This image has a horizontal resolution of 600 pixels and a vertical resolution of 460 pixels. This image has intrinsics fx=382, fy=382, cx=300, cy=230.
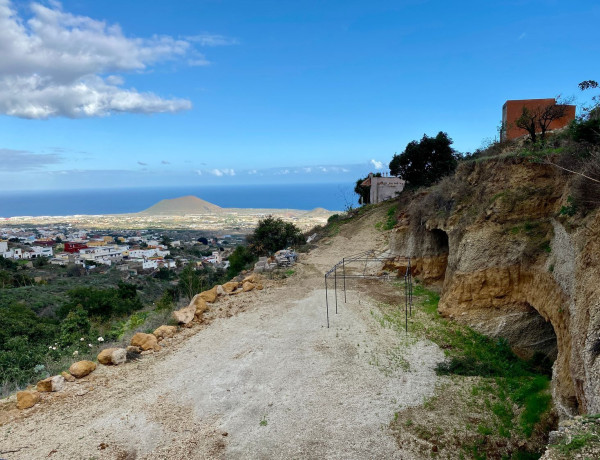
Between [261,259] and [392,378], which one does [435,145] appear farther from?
[392,378]

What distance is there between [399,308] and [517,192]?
215 inches

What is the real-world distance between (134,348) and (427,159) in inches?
1103

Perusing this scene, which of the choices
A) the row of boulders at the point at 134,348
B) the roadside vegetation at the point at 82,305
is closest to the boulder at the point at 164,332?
the row of boulders at the point at 134,348

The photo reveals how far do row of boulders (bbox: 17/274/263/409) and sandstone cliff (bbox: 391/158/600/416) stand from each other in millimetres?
8461

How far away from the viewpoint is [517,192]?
11250mm

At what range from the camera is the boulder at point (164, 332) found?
11.8 meters

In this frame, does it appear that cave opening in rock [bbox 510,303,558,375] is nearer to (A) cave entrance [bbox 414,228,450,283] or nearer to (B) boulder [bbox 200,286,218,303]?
(A) cave entrance [bbox 414,228,450,283]

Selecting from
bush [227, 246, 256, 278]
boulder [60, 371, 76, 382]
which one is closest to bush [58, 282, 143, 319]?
bush [227, 246, 256, 278]

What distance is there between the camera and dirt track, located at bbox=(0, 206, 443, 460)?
6785 millimetres

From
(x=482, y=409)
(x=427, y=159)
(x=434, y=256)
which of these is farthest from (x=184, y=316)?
(x=427, y=159)

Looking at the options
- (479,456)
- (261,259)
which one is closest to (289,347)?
(479,456)

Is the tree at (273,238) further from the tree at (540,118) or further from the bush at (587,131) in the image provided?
the bush at (587,131)

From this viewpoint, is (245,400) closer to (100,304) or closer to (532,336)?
(532,336)

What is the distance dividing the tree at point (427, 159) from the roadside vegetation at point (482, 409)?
2288cm
